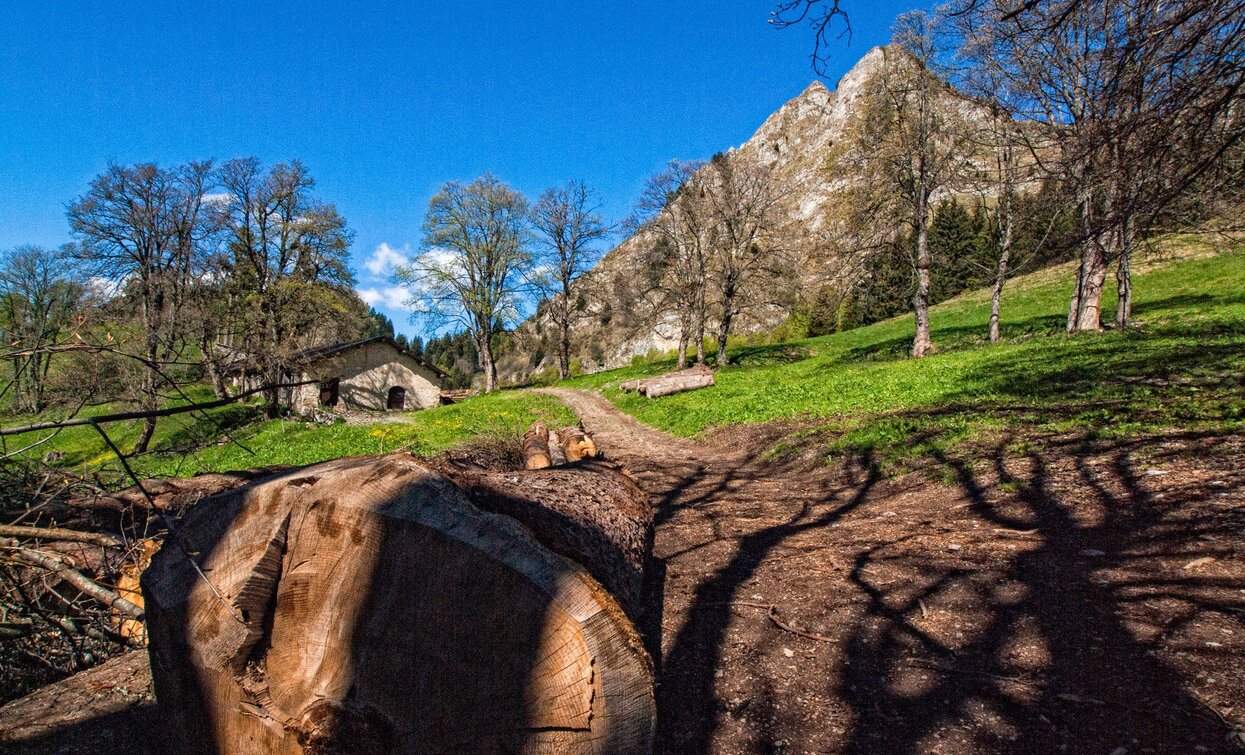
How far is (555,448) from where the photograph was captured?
806cm

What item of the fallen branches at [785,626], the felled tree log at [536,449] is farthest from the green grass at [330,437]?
the fallen branches at [785,626]

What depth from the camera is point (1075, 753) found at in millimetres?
2094

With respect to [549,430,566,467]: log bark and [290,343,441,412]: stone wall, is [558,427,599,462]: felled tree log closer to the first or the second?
[549,430,566,467]: log bark

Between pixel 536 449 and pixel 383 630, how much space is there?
6040mm

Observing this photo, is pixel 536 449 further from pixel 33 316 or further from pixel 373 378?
pixel 373 378

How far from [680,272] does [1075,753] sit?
23.9 metres

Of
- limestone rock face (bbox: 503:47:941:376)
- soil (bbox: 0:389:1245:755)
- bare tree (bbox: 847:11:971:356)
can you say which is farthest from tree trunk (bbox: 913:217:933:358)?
soil (bbox: 0:389:1245:755)

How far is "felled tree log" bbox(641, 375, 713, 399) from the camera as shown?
17.8 meters

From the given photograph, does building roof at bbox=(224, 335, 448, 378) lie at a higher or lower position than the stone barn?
higher

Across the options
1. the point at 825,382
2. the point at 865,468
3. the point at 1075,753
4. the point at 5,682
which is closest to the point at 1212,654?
the point at 1075,753

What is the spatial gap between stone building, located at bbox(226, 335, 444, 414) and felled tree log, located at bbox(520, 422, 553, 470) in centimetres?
1778

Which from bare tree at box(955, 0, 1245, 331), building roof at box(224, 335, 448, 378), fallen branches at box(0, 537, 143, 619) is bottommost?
fallen branches at box(0, 537, 143, 619)

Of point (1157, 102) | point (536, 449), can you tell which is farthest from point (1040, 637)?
point (536, 449)

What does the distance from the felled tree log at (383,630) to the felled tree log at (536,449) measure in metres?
4.87
